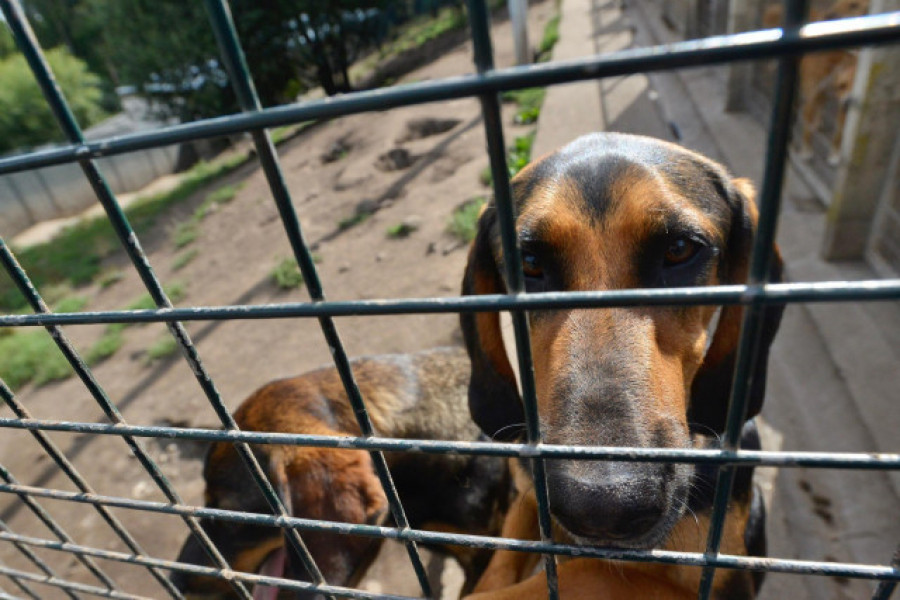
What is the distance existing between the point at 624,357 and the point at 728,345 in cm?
72

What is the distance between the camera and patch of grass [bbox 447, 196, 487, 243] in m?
6.38

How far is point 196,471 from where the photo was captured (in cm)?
451

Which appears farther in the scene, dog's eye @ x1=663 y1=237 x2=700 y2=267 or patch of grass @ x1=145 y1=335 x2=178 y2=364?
patch of grass @ x1=145 y1=335 x2=178 y2=364

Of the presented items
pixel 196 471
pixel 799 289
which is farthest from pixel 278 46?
pixel 799 289

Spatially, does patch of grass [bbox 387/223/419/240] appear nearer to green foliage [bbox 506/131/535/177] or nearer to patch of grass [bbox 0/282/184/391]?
green foliage [bbox 506/131/535/177]

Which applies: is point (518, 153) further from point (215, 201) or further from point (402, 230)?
point (215, 201)

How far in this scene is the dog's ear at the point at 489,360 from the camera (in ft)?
7.06

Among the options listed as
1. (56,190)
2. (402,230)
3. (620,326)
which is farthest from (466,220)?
(56,190)

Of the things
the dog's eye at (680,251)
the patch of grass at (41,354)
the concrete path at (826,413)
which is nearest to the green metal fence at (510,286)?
the dog's eye at (680,251)

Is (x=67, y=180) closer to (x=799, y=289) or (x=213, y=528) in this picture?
(x=213, y=528)

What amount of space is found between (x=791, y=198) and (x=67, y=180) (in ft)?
65.0

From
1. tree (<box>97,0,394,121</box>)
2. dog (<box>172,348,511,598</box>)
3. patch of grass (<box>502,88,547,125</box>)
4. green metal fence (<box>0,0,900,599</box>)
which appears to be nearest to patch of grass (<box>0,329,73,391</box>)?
dog (<box>172,348,511,598</box>)

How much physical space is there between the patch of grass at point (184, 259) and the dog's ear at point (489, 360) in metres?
8.58

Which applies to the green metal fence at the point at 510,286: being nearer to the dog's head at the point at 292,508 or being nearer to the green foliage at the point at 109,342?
the dog's head at the point at 292,508
